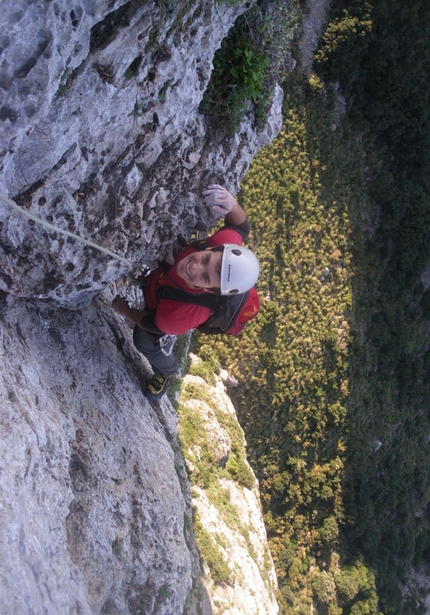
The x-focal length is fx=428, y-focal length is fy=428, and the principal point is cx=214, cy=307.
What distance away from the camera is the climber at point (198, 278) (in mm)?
6027

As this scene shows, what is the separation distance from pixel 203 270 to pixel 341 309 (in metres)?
19.1

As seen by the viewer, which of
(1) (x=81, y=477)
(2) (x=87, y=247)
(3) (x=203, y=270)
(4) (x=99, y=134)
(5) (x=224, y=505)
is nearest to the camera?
(4) (x=99, y=134)

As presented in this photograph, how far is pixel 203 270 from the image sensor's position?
6137mm

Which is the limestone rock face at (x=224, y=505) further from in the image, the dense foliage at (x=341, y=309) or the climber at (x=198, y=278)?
the climber at (x=198, y=278)

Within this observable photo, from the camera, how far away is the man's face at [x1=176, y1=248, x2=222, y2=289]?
6059mm

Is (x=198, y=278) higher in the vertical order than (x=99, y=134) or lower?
lower

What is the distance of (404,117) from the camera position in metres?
23.5

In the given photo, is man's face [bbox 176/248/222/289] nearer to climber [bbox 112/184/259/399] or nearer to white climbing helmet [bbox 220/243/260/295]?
climber [bbox 112/184/259/399]

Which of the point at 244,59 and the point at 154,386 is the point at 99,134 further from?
the point at 154,386

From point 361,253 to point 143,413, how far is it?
1918 cm

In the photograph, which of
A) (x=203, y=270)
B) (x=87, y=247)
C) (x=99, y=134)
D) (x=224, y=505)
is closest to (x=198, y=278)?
(x=203, y=270)

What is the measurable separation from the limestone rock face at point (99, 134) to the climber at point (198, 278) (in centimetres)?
44

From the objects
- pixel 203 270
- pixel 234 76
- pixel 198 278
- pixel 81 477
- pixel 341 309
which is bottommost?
pixel 341 309

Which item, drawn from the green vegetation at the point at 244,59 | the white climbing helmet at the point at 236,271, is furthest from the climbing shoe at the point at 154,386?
the green vegetation at the point at 244,59
